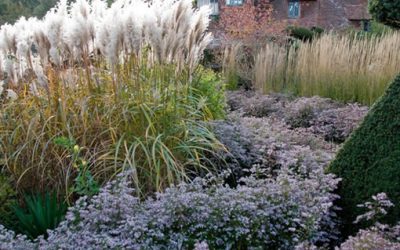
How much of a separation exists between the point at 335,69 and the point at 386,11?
3.28 m

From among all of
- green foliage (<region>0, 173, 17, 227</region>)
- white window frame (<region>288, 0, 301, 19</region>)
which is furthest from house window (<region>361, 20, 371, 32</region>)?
green foliage (<region>0, 173, 17, 227</region>)

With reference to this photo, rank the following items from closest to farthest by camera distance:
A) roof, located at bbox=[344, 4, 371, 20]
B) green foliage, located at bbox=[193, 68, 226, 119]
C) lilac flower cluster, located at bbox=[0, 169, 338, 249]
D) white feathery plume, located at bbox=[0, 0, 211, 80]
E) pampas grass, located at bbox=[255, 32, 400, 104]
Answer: lilac flower cluster, located at bbox=[0, 169, 338, 249] → white feathery plume, located at bbox=[0, 0, 211, 80] → green foliage, located at bbox=[193, 68, 226, 119] → pampas grass, located at bbox=[255, 32, 400, 104] → roof, located at bbox=[344, 4, 371, 20]

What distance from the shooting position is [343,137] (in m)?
5.69

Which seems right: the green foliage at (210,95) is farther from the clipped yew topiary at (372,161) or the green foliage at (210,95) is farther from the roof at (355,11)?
the roof at (355,11)

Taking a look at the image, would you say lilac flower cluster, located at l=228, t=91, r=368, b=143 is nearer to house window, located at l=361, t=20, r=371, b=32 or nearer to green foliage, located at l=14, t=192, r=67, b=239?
green foliage, located at l=14, t=192, r=67, b=239

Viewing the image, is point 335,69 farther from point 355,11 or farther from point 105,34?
point 355,11

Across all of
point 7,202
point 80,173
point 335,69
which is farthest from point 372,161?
point 335,69

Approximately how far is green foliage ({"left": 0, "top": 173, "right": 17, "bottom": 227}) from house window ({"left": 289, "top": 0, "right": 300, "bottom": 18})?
21592 millimetres

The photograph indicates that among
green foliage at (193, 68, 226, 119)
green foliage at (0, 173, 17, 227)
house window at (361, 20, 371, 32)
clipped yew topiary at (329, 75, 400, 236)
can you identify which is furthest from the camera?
house window at (361, 20, 371, 32)

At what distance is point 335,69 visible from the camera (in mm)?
7922

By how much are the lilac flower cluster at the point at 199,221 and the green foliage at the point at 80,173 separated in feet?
1.54

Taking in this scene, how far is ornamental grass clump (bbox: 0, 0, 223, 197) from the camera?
3.67 meters

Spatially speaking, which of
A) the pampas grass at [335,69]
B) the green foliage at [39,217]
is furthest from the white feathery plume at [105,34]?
the pampas grass at [335,69]

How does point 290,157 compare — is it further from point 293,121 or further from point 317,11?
point 317,11
